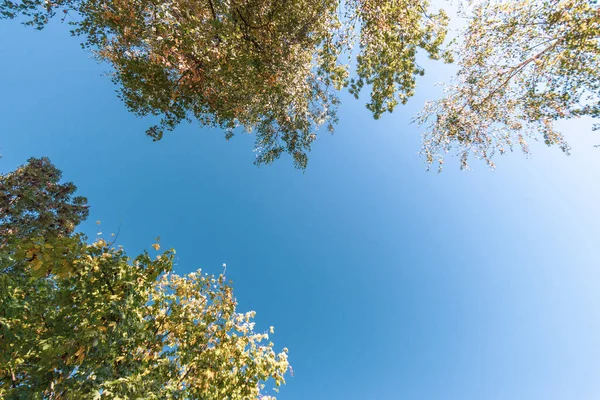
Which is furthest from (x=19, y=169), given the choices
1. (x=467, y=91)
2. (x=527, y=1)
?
(x=527, y=1)

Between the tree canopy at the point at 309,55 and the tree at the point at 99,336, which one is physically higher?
the tree canopy at the point at 309,55

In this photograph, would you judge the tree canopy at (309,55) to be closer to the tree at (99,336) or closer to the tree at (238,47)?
the tree at (238,47)

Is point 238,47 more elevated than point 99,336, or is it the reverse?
point 238,47

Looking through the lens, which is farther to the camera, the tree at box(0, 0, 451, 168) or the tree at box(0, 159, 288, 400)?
the tree at box(0, 0, 451, 168)

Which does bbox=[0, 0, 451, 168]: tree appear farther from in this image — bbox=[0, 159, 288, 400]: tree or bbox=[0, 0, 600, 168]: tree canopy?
bbox=[0, 159, 288, 400]: tree

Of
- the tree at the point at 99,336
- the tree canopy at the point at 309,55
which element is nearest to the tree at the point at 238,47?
the tree canopy at the point at 309,55

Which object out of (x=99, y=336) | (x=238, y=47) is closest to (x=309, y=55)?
(x=238, y=47)

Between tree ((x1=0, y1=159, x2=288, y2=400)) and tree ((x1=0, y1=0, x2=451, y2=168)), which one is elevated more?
A: tree ((x1=0, y1=0, x2=451, y2=168))

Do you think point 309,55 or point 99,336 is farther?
point 309,55

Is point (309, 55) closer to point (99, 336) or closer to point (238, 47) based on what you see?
point (238, 47)

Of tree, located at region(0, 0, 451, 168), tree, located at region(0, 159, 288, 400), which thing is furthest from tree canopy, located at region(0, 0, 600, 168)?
tree, located at region(0, 159, 288, 400)

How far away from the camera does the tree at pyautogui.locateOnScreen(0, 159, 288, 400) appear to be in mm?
4949

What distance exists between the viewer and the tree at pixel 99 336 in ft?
16.2

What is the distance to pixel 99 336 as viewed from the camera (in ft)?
16.6
